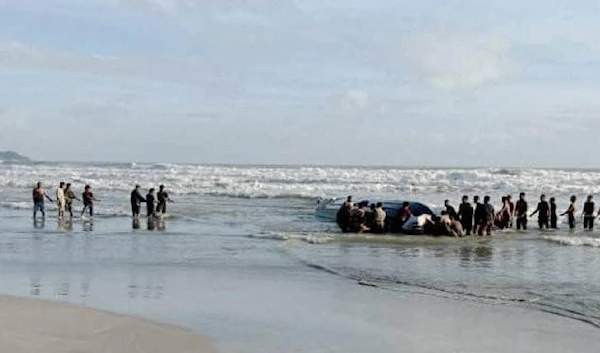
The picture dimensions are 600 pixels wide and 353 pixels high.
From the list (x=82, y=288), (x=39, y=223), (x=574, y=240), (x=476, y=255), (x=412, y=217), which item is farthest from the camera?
(x=39, y=223)

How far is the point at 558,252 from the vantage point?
22656mm

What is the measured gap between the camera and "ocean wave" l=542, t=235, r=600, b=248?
81.8 ft

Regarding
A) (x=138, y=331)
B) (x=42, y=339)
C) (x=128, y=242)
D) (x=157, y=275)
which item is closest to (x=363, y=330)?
(x=138, y=331)

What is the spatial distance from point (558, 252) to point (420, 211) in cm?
627

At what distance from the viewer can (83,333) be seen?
10.3 metres

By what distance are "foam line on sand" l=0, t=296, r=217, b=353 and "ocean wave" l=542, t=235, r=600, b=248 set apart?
17217mm

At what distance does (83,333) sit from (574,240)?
750 inches

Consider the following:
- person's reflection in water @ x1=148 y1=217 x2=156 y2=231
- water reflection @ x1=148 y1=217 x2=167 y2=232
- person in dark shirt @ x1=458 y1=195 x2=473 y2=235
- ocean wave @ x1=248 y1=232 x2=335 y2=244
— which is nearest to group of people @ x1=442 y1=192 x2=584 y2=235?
person in dark shirt @ x1=458 y1=195 x2=473 y2=235

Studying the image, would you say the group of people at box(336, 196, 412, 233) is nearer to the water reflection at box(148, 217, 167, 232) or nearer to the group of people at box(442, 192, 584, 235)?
the group of people at box(442, 192, 584, 235)

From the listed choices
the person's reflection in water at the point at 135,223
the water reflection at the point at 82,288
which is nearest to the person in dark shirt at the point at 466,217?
the person's reflection in water at the point at 135,223

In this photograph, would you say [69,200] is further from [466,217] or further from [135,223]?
[466,217]

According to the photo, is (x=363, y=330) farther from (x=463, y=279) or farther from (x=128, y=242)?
(x=128, y=242)

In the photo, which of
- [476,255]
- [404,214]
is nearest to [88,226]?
[404,214]

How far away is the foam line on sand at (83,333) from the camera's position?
965 centimetres
